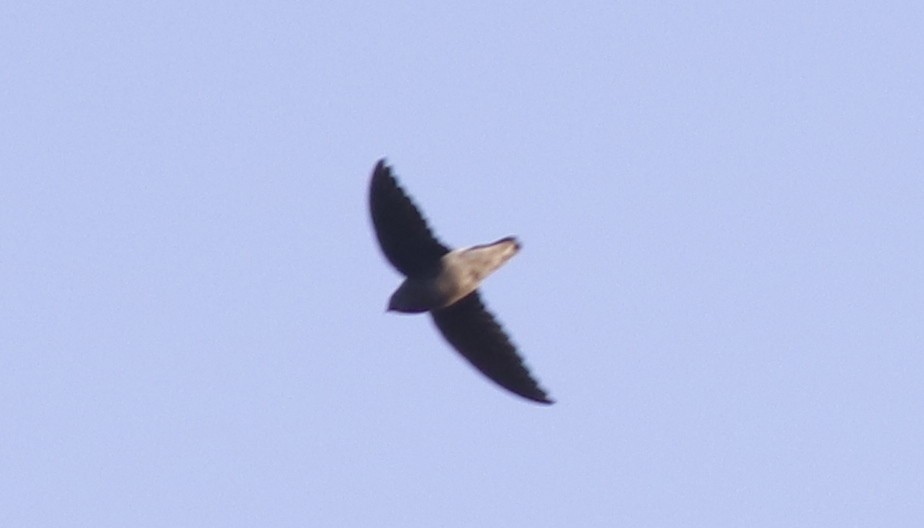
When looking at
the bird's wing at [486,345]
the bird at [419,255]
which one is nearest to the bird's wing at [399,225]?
the bird at [419,255]

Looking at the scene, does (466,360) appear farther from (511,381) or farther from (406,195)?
(406,195)

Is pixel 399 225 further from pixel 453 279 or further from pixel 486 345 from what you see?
pixel 486 345

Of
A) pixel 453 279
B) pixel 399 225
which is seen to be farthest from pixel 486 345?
pixel 399 225

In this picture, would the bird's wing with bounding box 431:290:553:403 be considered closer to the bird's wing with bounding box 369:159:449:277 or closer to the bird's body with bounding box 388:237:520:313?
the bird's body with bounding box 388:237:520:313

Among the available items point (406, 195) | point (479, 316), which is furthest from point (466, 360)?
point (406, 195)

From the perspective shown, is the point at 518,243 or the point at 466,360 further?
the point at 466,360

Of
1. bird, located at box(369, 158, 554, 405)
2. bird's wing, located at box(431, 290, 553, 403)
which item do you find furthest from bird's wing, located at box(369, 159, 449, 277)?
bird's wing, located at box(431, 290, 553, 403)
